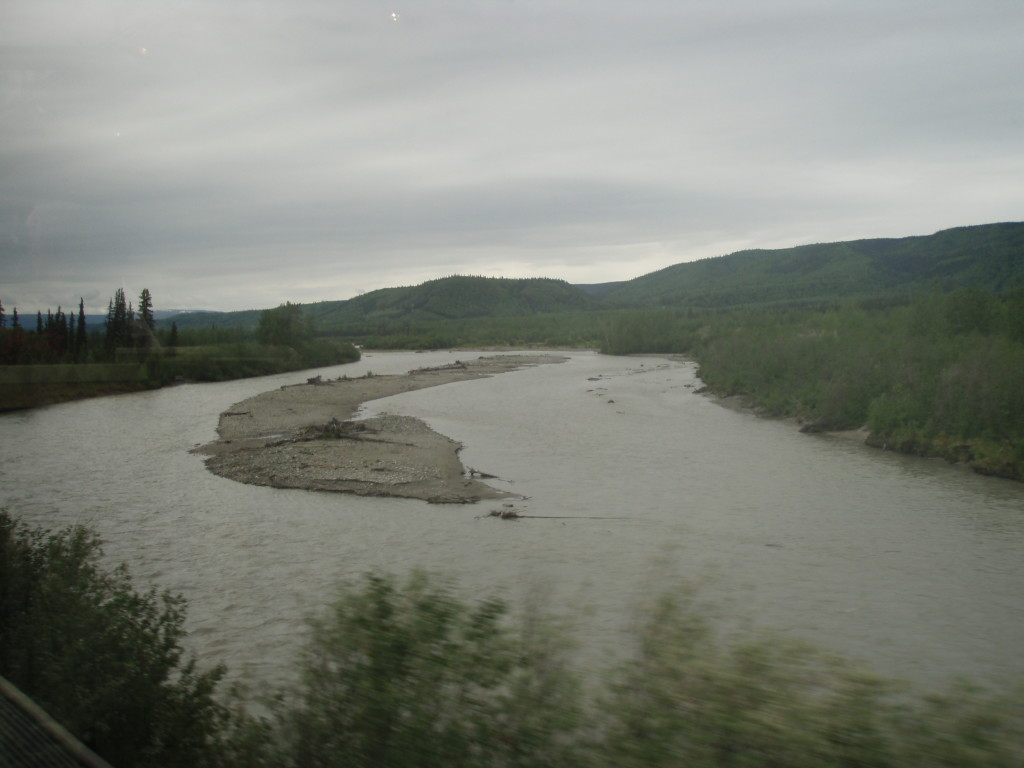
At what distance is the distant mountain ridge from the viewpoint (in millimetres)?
109188

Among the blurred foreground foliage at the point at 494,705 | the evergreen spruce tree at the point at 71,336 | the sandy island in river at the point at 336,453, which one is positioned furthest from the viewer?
the evergreen spruce tree at the point at 71,336

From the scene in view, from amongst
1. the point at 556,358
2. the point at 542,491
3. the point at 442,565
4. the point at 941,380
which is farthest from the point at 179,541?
the point at 556,358

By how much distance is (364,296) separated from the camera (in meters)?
195

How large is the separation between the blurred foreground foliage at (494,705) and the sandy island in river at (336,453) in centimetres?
1142

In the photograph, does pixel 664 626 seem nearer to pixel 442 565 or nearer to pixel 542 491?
pixel 442 565

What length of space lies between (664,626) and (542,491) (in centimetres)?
1270

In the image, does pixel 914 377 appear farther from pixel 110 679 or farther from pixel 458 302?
pixel 458 302

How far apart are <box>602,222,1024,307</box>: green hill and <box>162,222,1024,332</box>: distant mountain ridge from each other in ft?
0.80

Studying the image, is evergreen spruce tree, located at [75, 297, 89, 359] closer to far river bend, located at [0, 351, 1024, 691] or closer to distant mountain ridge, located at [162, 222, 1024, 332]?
far river bend, located at [0, 351, 1024, 691]

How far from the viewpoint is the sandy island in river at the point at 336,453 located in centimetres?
1780

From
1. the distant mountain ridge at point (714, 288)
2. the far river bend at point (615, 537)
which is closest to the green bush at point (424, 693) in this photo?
the far river bend at point (615, 537)

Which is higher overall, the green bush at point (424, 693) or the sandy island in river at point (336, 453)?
the green bush at point (424, 693)

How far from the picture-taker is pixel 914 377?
2386cm

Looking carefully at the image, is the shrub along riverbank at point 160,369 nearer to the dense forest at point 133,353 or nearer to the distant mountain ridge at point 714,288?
the dense forest at point 133,353
